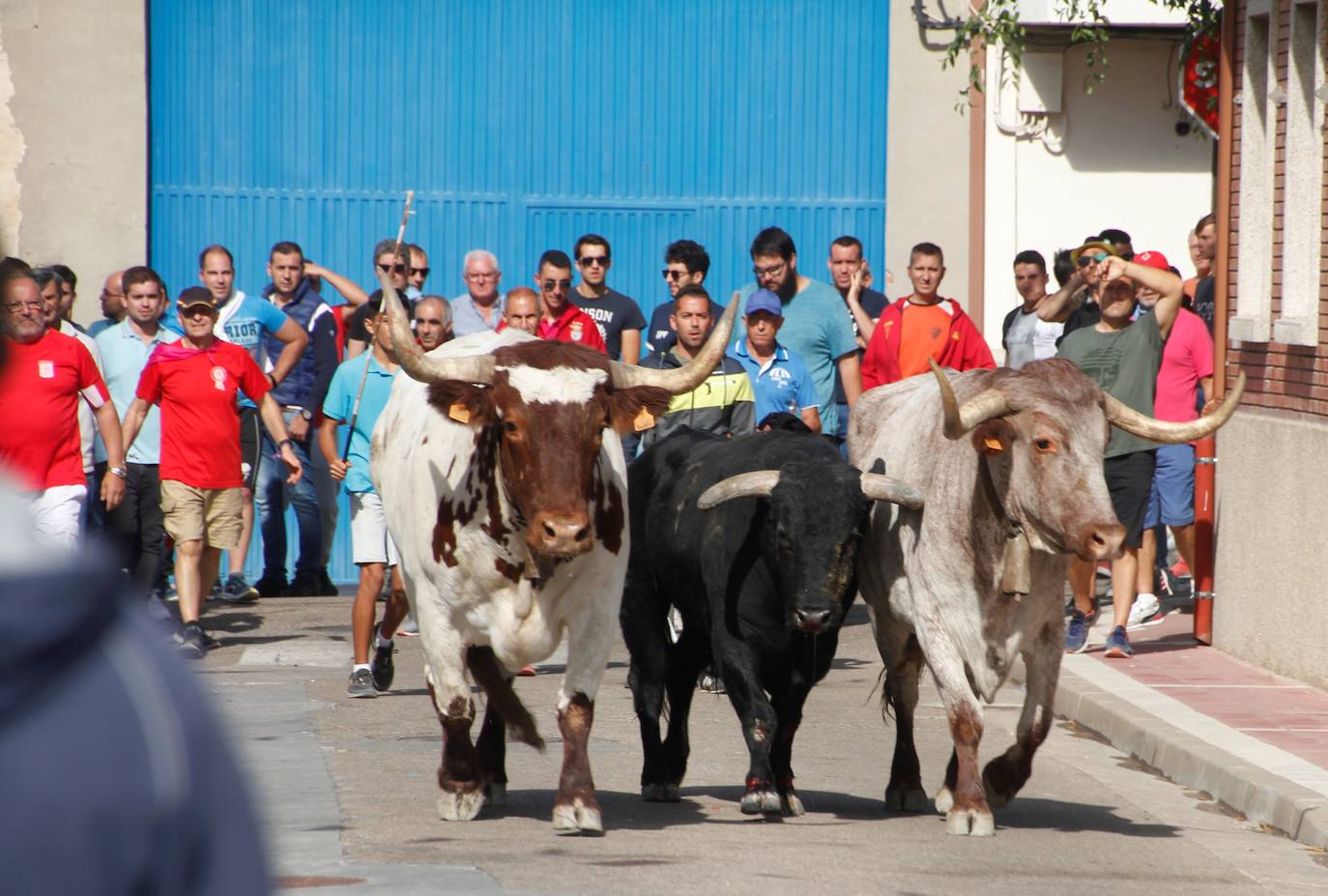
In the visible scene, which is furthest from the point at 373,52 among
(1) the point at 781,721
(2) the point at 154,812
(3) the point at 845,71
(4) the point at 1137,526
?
(2) the point at 154,812

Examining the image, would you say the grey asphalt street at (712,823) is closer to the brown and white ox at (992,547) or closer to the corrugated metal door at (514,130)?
the brown and white ox at (992,547)

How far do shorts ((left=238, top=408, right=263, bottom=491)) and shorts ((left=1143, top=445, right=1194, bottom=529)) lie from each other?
605 centimetres

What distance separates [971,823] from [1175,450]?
20.2 ft

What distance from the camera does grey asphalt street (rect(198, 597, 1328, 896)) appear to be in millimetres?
6512

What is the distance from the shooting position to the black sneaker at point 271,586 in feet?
49.1

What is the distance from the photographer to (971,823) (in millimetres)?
7418

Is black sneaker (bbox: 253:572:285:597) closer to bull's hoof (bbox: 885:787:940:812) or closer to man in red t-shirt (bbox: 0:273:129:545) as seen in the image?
man in red t-shirt (bbox: 0:273:129:545)

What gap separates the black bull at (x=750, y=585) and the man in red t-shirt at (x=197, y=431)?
3.81 meters

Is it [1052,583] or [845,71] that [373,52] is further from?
[1052,583]

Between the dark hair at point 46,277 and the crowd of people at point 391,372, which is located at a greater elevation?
the dark hair at point 46,277

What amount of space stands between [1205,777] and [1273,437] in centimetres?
330

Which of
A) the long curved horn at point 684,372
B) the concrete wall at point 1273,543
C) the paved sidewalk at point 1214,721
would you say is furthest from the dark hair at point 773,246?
the long curved horn at point 684,372

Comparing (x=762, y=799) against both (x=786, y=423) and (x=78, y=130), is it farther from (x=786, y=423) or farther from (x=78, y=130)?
(x=78, y=130)

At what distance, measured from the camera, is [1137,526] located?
11883 millimetres
